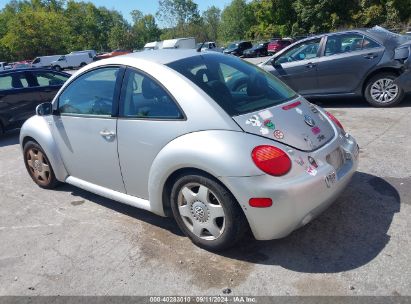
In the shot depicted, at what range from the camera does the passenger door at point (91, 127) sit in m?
3.64

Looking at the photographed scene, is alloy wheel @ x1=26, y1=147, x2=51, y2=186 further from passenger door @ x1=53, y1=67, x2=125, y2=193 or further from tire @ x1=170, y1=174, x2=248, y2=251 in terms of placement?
tire @ x1=170, y1=174, x2=248, y2=251

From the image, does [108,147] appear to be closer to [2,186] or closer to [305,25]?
[2,186]

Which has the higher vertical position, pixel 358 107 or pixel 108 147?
pixel 108 147

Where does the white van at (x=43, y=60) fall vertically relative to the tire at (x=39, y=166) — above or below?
below

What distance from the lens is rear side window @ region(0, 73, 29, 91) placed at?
828 cm

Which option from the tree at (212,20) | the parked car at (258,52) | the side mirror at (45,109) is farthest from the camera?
the tree at (212,20)

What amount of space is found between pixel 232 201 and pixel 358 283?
1.02m


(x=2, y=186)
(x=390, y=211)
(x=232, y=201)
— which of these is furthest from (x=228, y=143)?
(x=2, y=186)

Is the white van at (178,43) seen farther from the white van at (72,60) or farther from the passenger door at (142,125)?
the passenger door at (142,125)

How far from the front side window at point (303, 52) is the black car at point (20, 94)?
5319 millimetres

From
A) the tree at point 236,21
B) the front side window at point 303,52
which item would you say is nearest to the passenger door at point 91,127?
the front side window at point 303,52

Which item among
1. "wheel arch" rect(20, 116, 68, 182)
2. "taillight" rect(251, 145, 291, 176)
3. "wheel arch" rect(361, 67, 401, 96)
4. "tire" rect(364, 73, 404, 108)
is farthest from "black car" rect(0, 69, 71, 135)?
"taillight" rect(251, 145, 291, 176)

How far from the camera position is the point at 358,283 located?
265 centimetres

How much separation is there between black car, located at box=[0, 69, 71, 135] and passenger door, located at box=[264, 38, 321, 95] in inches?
205
